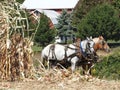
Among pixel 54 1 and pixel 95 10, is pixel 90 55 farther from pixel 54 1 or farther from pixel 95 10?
pixel 54 1

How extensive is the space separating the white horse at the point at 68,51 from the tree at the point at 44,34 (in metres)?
52.9

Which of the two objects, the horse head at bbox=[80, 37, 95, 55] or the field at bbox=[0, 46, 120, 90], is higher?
the field at bbox=[0, 46, 120, 90]

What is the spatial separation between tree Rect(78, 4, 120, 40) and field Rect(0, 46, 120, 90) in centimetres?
5920

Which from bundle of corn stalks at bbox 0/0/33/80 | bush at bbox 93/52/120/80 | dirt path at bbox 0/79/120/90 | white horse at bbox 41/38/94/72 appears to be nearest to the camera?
dirt path at bbox 0/79/120/90

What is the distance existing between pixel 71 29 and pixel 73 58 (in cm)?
6512

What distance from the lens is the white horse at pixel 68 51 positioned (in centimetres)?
1703

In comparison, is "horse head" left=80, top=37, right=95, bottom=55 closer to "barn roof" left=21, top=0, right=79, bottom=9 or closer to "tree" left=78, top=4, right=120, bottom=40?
"tree" left=78, top=4, right=120, bottom=40

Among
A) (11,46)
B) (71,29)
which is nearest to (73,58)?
(11,46)

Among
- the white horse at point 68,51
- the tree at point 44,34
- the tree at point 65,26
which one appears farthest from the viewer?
the tree at point 65,26

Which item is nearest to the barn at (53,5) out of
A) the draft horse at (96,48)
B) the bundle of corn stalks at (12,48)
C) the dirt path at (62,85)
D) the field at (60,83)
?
the draft horse at (96,48)

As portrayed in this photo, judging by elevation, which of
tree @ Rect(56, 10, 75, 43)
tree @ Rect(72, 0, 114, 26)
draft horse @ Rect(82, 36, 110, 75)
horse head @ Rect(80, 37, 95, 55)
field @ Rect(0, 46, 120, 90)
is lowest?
tree @ Rect(56, 10, 75, 43)

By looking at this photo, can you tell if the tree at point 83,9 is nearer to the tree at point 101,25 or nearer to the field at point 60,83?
the tree at point 101,25

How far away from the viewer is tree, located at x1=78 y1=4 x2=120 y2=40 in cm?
6862

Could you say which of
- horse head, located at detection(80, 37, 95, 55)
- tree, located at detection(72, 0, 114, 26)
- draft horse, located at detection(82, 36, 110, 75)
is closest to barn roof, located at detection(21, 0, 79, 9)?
tree, located at detection(72, 0, 114, 26)
